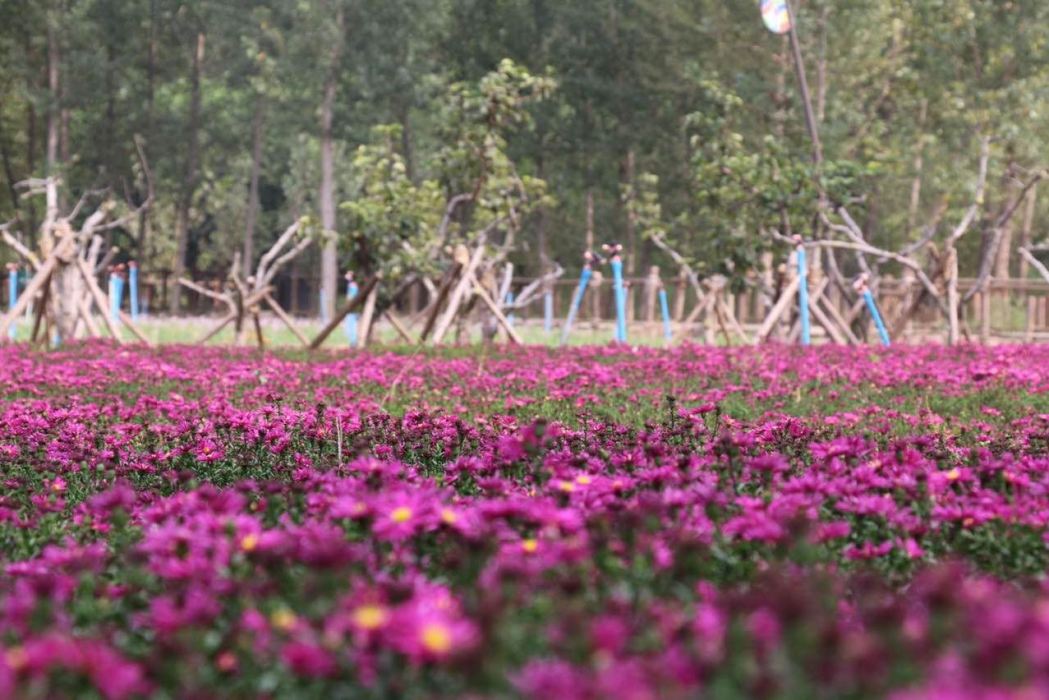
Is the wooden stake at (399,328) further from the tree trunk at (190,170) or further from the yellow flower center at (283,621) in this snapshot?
the tree trunk at (190,170)

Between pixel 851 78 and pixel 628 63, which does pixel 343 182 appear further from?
pixel 851 78

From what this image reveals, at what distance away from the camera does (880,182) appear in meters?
31.4

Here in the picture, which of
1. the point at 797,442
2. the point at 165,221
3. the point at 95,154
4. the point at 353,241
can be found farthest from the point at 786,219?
the point at 165,221

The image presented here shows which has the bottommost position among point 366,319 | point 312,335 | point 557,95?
point 312,335

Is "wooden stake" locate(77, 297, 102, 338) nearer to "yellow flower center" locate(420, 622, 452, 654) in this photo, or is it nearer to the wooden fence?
the wooden fence

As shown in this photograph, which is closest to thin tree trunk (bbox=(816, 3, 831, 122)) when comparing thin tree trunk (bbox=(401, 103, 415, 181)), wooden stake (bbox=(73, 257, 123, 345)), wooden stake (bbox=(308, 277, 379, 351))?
thin tree trunk (bbox=(401, 103, 415, 181))

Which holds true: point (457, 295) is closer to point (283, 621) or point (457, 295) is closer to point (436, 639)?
point (283, 621)

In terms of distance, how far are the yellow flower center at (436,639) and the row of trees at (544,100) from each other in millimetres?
19969

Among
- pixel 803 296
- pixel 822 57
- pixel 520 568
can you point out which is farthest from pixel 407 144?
pixel 520 568

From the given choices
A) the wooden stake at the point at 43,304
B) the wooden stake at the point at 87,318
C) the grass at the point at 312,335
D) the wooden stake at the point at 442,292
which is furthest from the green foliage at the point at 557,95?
the wooden stake at the point at 43,304

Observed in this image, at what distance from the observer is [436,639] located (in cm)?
173

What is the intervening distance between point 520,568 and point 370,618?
29 centimetres

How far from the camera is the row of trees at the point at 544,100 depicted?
2881 centimetres

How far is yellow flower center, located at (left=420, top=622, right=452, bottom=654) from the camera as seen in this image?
5.64 ft
